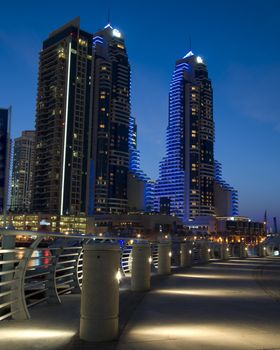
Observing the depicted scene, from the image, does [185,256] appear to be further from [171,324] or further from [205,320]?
[171,324]

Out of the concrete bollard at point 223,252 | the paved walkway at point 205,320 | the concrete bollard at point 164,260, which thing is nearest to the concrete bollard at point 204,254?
the concrete bollard at point 223,252

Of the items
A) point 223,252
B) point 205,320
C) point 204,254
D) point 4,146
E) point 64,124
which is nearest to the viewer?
point 205,320

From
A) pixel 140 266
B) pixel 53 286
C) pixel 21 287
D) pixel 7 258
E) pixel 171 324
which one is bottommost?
pixel 171 324

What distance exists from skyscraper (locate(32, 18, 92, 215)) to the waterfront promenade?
522 feet

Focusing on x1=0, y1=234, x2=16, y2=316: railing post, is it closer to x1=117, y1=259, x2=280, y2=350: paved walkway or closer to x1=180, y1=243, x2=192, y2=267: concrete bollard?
x1=117, y1=259, x2=280, y2=350: paved walkway

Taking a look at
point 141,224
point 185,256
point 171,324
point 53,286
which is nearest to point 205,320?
point 171,324

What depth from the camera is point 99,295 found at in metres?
6.50

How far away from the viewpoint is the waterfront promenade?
21.0ft

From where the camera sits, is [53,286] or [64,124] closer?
[53,286]

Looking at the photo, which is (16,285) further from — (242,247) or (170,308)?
(242,247)

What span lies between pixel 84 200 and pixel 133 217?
23041mm

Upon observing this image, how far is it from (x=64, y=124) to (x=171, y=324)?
172002 mm

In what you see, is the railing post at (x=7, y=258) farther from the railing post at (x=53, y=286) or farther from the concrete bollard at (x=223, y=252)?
the concrete bollard at (x=223, y=252)

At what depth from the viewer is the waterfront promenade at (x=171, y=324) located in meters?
6.41
